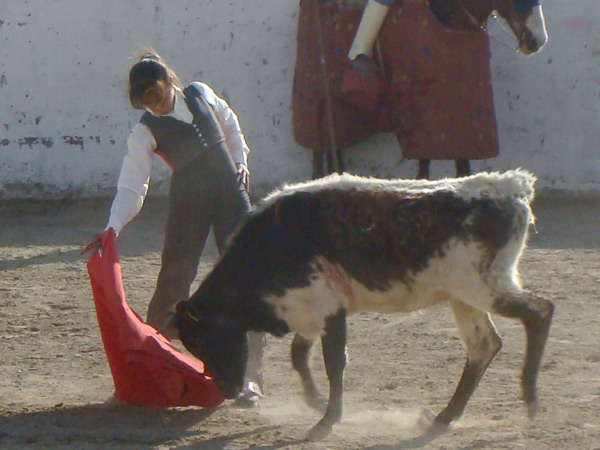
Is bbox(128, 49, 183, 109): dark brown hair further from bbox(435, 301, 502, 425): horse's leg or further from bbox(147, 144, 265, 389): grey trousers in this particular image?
bbox(435, 301, 502, 425): horse's leg

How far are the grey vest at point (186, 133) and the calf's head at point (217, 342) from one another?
0.69m

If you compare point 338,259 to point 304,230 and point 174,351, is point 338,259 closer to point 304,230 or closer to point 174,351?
point 304,230

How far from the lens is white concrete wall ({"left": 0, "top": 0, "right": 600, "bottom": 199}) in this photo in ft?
31.8

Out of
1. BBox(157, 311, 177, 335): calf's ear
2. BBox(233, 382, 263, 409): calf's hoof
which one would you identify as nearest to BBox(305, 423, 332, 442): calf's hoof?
BBox(233, 382, 263, 409): calf's hoof

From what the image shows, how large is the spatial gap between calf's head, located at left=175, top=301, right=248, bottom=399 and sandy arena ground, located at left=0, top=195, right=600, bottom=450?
18 cm

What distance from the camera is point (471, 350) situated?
4.81 metres

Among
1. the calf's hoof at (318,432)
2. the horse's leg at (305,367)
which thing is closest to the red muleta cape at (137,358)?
the horse's leg at (305,367)

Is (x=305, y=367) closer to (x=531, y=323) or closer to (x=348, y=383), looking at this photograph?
(x=348, y=383)

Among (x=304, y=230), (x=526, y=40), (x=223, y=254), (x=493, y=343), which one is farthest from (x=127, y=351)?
(x=526, y=40)

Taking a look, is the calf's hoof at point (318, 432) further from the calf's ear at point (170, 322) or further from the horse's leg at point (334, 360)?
the calf's ear at point (170, 322)

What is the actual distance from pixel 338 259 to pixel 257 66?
215 inches

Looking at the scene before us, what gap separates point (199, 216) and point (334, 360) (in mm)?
975

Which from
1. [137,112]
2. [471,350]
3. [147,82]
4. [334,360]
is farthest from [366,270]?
[137,112]

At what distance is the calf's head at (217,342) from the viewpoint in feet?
15.8
